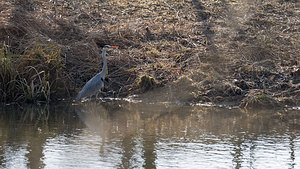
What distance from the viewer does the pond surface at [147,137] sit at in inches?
230

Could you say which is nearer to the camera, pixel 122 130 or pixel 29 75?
pixel 122 130

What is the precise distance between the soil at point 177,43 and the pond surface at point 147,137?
3.26ft

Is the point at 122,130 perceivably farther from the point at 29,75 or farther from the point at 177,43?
the point at 177,43

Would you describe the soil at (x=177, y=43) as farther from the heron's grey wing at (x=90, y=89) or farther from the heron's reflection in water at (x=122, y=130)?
the heron's reflection in water at (x=122, y=130)

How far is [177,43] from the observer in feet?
39.4

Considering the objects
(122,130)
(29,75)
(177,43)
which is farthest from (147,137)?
(177,43)

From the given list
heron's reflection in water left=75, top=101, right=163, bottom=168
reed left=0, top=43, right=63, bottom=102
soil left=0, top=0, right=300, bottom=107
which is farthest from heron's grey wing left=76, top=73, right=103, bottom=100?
soil left=0, top=0, right=300, bottom=107

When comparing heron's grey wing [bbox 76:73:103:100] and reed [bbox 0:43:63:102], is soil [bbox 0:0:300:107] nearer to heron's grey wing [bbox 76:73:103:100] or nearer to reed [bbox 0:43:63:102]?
reed [bbox 0:43:63:102]

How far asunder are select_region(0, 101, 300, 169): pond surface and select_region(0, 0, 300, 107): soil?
3.26 feet

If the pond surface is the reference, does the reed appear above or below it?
above

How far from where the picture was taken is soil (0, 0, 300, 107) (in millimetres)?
10195

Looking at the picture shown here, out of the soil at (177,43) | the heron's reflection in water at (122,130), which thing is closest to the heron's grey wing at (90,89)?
the heron's reflection in water at (122,130)

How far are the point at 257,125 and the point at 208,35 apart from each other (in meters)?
4.88

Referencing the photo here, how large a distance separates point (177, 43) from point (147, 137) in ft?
17.5
